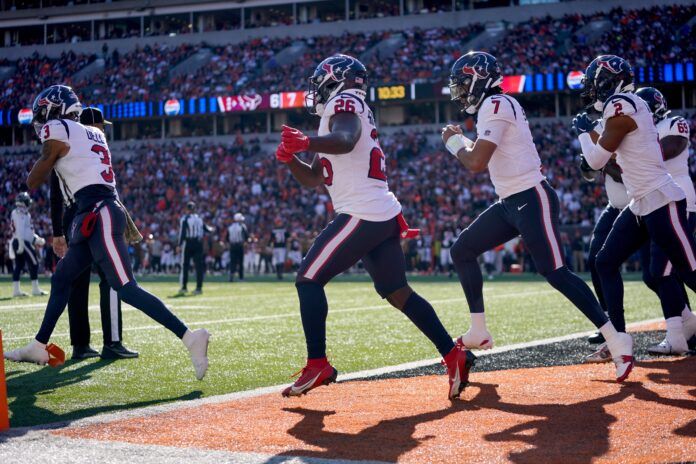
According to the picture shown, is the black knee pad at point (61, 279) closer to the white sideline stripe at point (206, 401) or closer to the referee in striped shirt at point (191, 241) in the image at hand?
the white sideline stripe at point (206, 401)

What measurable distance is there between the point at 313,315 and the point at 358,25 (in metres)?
41.7

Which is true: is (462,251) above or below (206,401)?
above

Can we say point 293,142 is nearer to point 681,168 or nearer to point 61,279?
point 61,279

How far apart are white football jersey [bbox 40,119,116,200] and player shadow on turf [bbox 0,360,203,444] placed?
4.26 feet

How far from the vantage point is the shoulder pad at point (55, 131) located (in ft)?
20.4

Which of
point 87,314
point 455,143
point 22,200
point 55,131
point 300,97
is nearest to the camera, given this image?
point 455,143

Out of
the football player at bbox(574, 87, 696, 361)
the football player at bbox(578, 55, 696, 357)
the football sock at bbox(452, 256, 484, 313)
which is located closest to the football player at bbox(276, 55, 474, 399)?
the football sock at bbox(452, 256, 484, 313)

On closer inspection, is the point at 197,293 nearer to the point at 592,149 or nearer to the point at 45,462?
the point at 592,149

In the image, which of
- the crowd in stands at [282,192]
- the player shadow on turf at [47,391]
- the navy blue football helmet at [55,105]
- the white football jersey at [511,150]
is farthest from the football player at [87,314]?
the crowd in stands at [282,192]

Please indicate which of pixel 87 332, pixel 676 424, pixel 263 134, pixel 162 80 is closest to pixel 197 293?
pixel 87 332

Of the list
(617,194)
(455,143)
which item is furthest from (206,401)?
(617,194)

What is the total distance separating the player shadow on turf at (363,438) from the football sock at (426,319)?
54 cm

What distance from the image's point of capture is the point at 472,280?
6.35 metres

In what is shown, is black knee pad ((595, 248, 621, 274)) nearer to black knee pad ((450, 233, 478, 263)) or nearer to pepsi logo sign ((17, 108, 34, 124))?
black knee pad ((450, 233, 478, 263))
